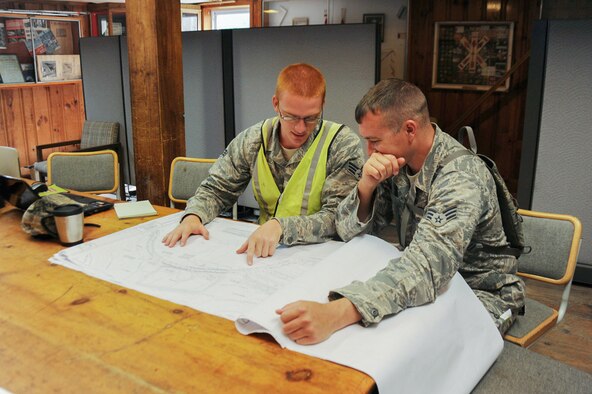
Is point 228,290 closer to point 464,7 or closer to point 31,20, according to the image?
point 464,7

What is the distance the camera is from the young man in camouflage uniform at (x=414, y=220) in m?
1.13

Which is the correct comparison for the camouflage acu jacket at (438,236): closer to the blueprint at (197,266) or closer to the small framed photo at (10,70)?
the blueprint at (197,266)

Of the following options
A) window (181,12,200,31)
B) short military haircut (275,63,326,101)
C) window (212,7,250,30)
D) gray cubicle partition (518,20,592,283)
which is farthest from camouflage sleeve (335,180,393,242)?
window (181,12,200,31)

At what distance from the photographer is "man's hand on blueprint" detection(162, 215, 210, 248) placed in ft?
5.49

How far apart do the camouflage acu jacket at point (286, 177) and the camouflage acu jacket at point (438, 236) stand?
11 cm

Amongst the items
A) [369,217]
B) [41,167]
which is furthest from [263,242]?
[41,167]

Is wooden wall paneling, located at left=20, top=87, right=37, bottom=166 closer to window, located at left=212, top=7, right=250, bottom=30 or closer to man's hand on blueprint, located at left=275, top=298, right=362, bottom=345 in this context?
window, located at left=212, top=7, right=250, bottom=30

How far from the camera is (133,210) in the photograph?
2.04 m

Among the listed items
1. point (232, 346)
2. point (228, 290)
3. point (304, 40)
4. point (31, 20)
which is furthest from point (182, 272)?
point (31, 20)

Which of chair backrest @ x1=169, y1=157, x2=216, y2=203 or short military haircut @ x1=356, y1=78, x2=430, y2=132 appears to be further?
chair backrest @ x1=169, y1=157, x2=216, y2=203

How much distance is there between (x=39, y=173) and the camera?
187 inches

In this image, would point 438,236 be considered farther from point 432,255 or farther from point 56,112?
point 56,112

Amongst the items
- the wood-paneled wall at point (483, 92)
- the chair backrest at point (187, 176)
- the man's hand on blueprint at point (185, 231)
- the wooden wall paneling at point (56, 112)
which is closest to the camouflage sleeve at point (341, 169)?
the man's hand on blueprint at point (185, 231)

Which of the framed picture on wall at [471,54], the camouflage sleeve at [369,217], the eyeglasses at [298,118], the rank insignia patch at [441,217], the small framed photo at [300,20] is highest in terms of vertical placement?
the small framed photo at [300,20]
